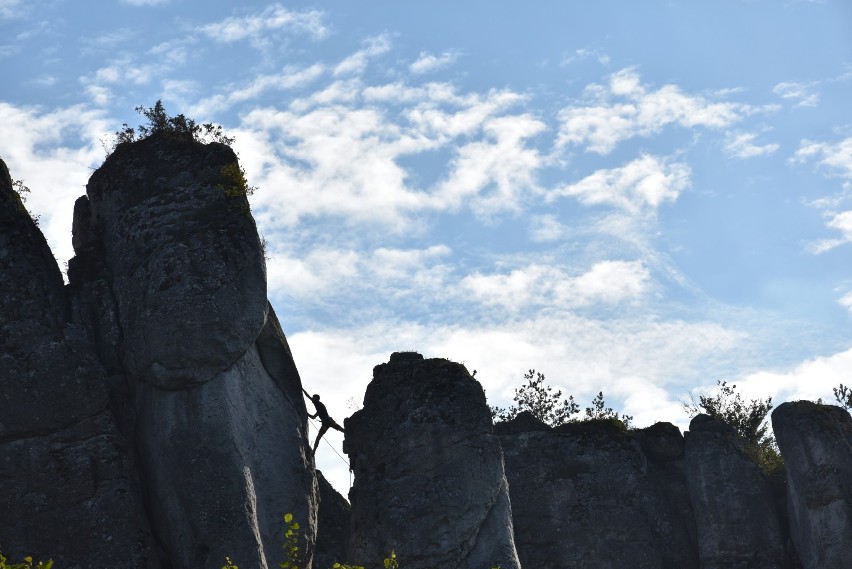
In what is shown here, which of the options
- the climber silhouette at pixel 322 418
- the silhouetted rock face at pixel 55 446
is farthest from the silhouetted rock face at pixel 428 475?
the silhouetted rock face at pixel 55 446

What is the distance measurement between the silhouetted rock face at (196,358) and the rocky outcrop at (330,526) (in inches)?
111

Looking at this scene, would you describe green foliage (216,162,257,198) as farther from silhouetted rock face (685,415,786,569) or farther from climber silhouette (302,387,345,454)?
silhouetted rock face (685,415,786,569)

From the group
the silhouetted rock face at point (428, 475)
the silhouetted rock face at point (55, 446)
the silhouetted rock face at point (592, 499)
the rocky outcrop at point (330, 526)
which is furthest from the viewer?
the silhouetted rock face at point (592, 499)

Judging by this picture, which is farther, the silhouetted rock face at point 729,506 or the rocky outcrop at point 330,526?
the silhouetted rock face at point 729,506

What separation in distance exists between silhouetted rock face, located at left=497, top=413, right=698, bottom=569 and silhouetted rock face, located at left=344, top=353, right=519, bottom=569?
27.6ft

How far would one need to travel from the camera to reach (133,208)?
1209 inches

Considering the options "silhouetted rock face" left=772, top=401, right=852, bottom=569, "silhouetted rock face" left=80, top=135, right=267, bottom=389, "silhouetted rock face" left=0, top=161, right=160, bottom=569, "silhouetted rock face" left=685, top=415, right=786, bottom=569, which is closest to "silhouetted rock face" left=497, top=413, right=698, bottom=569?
"silhouetted rock face" left=685, top=415, right=786, bottom=569

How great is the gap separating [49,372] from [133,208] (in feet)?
16.7

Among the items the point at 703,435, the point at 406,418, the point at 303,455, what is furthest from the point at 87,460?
the point at 703,435

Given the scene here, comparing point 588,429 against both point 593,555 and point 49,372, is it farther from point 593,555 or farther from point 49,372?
point 49,372

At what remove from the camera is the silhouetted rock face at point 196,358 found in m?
27.7

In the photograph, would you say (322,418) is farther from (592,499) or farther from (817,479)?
(817,479)

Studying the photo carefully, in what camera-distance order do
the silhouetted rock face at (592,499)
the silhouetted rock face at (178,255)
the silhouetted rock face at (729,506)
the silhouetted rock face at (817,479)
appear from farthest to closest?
the silhouetted rock face at (592,499), the silhouetted rock face at (729,506), the silhouetted rock face at (817,479), the silhouetted rock face at (178,255)

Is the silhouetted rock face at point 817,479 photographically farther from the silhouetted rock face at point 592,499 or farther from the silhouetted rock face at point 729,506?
the silhouetted rock face at point 592,499
